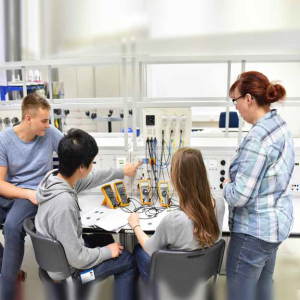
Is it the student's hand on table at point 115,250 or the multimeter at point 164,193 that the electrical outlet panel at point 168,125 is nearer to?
the multimeter at point 164,193

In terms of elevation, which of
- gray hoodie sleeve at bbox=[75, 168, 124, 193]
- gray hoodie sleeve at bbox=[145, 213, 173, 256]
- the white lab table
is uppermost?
gray hoodie sleeve at bbox=[75, 168, 124, 193]

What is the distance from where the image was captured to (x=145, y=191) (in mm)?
Result: 2094

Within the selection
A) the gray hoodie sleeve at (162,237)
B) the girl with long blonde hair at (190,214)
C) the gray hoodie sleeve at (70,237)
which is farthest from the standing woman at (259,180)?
the gray hoodie sleeve at (70,237)

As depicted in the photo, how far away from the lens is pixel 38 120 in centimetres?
182

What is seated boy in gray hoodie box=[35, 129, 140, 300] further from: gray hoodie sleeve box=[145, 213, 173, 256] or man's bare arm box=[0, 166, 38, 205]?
man's bare arm box=[0, 166, 38, 205]

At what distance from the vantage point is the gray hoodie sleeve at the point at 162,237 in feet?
4.04

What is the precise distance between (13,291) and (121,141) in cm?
207

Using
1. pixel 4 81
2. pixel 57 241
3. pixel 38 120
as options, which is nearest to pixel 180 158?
pixel 57 241

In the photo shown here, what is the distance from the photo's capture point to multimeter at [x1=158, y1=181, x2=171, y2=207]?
80.2 inches

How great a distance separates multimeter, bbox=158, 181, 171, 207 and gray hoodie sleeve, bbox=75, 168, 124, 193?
0.99ft

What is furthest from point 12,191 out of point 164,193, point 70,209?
point 164,193

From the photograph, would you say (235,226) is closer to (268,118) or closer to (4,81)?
(268,118)

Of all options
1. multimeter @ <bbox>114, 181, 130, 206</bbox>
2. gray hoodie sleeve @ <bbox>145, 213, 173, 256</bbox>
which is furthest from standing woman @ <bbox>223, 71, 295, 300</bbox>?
multimeter @ <bbox>114, 181, 130, 206</bbox>

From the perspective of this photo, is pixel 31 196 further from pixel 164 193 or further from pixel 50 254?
pixel 164 193
